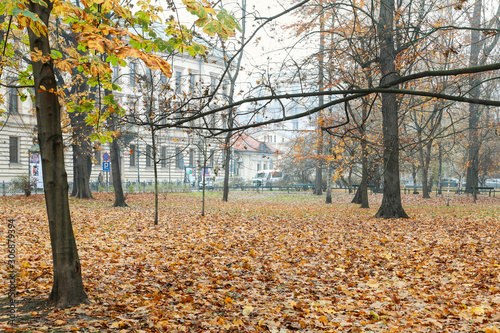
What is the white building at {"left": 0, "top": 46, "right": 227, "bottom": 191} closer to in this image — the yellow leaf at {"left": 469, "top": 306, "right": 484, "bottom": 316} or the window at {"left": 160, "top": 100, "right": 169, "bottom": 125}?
the window at {"left": 160, "top": 100, "right": 169, "bottom": 125}

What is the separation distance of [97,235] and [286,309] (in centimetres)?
672

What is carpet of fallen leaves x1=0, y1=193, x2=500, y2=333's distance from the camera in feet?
14.0

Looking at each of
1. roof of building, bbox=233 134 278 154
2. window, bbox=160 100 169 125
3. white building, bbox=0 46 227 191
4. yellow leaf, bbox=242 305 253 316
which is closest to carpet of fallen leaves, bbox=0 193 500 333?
yellow leaf, bbox=242 305 253 316

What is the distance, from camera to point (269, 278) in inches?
259

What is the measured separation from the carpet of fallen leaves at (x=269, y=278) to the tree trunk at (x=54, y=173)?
0.31 meters

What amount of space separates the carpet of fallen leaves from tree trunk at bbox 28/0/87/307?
1.01ft

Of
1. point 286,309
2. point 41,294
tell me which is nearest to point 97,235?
point 41,294

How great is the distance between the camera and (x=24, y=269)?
6062mm

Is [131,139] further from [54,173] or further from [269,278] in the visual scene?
[54,173]

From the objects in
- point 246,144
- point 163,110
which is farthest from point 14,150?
point 163,110

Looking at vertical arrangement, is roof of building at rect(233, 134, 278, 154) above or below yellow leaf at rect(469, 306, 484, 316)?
above

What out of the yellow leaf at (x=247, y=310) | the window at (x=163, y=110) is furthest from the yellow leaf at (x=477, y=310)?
the window at (x=163, y=110)

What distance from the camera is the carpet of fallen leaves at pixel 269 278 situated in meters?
4.25

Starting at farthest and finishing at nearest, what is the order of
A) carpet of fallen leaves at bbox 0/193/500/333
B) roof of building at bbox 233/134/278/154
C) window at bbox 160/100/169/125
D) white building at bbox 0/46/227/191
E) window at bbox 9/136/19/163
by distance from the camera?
window at bbox 9/136/19/163, white building at bbox 0/46/227/191, roof of building at bbox 233/134/278/154, window at bbox 160/100/169/125, carpet of fallen leaves at bbox 0/193/500/333
